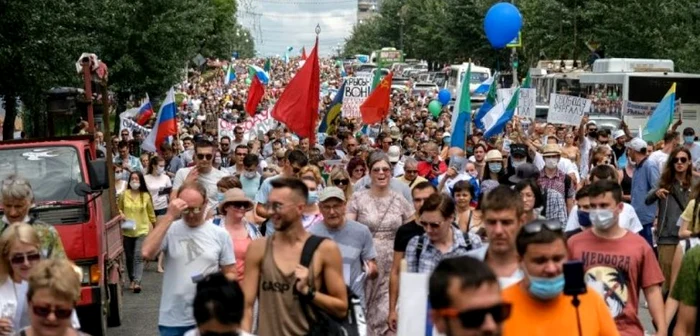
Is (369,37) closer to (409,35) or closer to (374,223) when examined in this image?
(409,35)

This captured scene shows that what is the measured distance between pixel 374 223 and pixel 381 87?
16.6 meters

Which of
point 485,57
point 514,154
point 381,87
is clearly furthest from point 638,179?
point 485,57

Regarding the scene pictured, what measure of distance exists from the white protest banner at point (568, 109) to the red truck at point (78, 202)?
1261 cm

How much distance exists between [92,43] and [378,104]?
5481 millimetres

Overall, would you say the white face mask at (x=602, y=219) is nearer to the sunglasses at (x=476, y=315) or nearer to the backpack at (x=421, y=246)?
the backpack at (x=421, y=246)

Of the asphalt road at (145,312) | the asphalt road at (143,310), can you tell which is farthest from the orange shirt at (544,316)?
the asphalt road at (143,310)

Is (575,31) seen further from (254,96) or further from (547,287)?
(547,287)

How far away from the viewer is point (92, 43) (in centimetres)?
2675

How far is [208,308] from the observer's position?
→ 16.9 ft

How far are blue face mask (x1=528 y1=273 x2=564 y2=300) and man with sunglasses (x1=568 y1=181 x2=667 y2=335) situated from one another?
1807 millimetres

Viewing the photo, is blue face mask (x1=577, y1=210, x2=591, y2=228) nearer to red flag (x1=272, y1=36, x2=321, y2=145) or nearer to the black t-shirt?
the black t-shirt

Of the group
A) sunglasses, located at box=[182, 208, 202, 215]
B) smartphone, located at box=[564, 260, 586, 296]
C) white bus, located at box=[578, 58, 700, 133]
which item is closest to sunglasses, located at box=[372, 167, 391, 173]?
sunglasses, located at box=[182, 208, 202, 215]

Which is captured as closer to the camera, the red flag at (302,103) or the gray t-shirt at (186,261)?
the gray t-shirt at (186,261)

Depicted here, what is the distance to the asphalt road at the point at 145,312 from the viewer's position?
43.4ft
